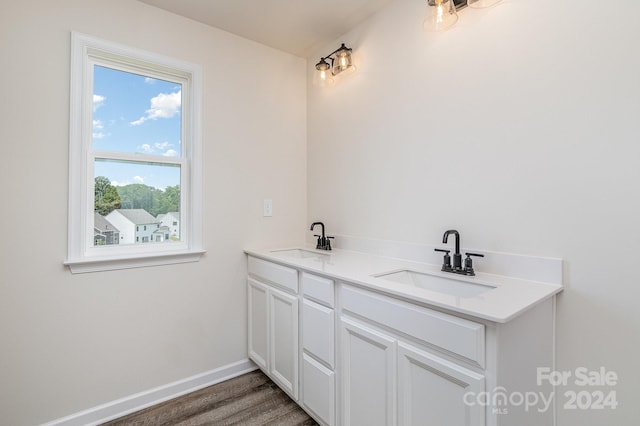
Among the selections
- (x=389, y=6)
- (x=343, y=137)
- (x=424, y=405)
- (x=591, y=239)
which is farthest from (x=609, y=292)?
(x=389, y=6)

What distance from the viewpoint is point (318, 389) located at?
1619 mm

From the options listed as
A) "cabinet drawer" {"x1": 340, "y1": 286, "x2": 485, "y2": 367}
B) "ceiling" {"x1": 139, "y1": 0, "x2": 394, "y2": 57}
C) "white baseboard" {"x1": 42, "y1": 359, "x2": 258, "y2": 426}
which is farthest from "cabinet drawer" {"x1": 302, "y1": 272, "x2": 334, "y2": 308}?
"ceiling" {"x1": 139, "y1": 0, "x2": 394, "y2": 57}

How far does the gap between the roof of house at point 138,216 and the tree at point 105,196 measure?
0.05 meters

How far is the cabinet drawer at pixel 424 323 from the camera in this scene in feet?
3.18

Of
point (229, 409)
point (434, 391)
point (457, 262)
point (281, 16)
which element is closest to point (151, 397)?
point (229, 409)

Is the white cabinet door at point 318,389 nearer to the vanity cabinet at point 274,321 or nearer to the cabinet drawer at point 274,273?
the vanity cabinet at point 274,321

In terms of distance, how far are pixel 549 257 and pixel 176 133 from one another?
7.49 feet

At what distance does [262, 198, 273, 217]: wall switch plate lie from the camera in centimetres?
242

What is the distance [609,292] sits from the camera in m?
1.15

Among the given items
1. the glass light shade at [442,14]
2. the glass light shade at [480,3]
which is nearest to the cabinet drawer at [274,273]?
the glass light shade at [442,14]

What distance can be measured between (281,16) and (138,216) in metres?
1.63

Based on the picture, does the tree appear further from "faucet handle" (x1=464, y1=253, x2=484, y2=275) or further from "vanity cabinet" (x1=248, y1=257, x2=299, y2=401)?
"faucet handle" (x1=464, y1=253, x2=484, y2=275)

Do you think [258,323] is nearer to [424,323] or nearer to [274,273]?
[274,273]

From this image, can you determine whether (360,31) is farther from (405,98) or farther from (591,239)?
(591,239)
